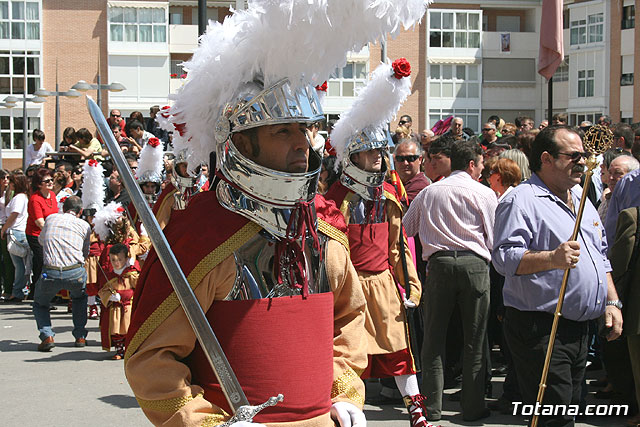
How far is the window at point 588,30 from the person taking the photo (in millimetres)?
46188

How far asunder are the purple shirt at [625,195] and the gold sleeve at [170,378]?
451cm

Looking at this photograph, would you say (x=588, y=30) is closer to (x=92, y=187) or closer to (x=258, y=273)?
(x=92, y=187)

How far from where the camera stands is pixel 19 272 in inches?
583

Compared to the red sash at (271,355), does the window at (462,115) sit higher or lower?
higher

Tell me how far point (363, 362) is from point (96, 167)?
378 inches

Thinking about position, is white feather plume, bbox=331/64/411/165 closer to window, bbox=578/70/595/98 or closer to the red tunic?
the red tunic

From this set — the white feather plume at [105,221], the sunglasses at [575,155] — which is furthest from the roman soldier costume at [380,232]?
the white feather plume at [105,221]

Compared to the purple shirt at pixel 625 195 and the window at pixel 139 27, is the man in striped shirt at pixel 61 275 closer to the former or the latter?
the purple shirt at pixel 625 195

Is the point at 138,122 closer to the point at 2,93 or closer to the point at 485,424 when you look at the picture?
the point at 485,424

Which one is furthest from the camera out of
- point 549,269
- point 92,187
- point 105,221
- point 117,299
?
point 92,187

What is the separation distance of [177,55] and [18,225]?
110 ft

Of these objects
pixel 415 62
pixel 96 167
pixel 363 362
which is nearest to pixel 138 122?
pixel 96 167

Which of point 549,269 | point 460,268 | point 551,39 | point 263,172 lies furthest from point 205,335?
point 551,39

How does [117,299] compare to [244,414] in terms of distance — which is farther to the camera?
[117,299]
